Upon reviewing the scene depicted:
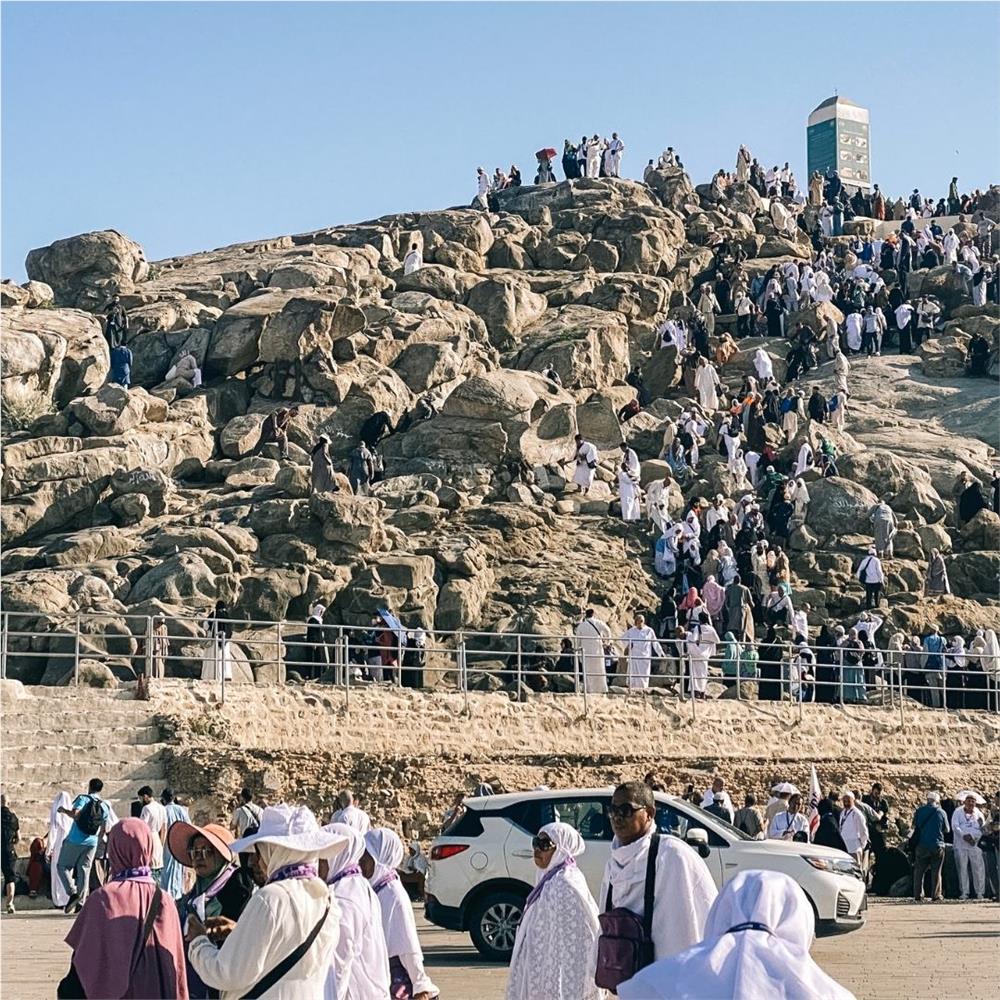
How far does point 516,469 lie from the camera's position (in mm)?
34656

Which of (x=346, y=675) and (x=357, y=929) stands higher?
(x=346, y=675)

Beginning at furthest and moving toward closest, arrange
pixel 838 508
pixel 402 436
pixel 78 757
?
pixel 402 436
pixel 838 508
pixel 78 757

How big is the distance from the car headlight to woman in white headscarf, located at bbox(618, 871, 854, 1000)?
33.3 feet

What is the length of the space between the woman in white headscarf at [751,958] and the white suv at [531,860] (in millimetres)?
9265

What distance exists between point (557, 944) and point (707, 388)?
105ft

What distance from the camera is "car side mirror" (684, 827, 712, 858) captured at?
43.1ft

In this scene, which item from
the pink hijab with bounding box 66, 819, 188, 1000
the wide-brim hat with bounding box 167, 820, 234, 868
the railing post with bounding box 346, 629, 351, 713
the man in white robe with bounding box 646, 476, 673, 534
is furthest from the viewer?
the man in white robe with bounding box 646, 476, 673, 534

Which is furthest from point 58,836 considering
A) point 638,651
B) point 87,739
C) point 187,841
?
point 187,841

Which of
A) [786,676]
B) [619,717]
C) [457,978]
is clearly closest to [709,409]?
[786,676]

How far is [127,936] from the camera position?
7023 millimetres

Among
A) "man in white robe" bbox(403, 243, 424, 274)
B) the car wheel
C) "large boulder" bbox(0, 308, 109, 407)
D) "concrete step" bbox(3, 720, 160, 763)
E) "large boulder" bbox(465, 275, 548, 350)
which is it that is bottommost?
the car wheel

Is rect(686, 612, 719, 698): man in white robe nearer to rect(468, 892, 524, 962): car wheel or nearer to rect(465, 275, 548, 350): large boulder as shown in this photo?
rect(468, 892, 524, 962): car wheel

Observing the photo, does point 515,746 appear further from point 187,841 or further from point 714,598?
point 187,841

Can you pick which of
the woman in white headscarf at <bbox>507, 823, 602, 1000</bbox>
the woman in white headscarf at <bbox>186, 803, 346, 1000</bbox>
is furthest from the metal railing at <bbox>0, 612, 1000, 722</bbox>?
the woman in white headscarf at <bbox>186, 803, 346, 1000</bbox>
